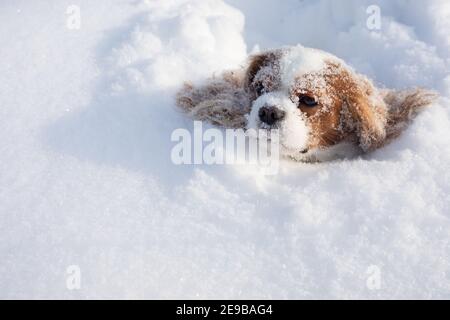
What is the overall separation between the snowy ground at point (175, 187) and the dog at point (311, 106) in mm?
109

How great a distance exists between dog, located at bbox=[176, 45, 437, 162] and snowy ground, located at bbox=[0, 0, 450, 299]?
109 mm

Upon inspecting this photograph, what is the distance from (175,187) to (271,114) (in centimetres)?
57

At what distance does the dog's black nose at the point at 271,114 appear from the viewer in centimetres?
253

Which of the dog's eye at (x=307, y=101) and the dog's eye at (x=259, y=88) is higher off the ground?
the dog's eye at (x=259, y=88)

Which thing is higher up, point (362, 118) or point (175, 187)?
point (362, 118)

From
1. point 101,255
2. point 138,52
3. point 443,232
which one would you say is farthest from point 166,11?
point 443,232

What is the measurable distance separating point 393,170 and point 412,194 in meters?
0.18

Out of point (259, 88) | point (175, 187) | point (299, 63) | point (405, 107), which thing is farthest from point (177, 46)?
point (405, 107)

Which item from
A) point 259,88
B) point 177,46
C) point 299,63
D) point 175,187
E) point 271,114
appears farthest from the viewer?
point 177,46

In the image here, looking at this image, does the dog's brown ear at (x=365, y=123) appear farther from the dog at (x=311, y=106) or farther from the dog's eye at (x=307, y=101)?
the dog's eye at (x=307, y=101)

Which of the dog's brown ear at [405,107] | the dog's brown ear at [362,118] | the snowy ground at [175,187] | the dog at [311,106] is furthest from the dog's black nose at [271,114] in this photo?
the dog's brown ear at [405,107]

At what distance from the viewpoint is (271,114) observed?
2539 mm

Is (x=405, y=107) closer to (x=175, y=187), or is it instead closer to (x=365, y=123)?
(x=365, y=123)

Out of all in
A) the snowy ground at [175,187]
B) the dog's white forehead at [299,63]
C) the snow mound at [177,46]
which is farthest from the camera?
the snow mound at [177,46]
